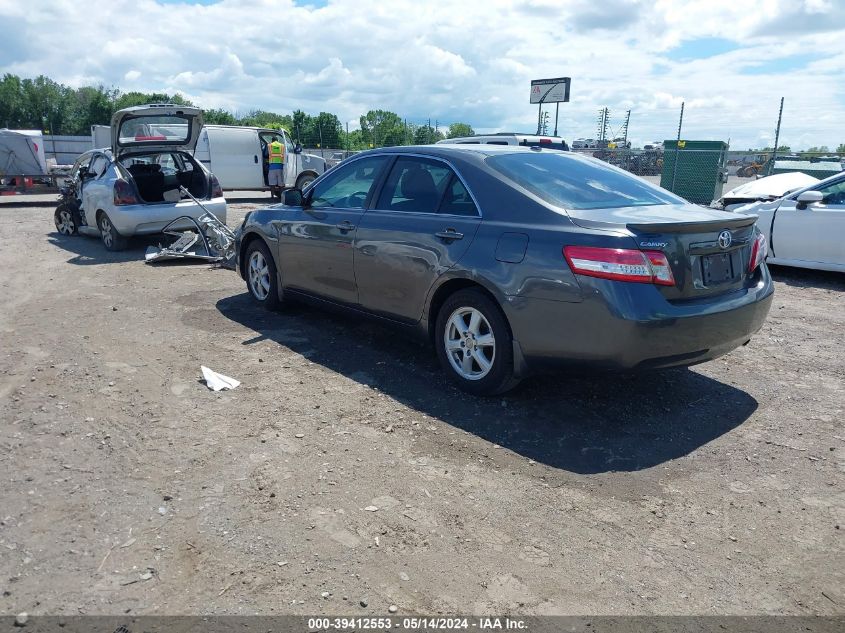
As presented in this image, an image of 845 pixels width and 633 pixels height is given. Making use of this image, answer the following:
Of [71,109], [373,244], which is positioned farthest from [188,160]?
[71,109]

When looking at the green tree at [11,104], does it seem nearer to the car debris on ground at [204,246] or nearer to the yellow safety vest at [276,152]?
the yellow safety vest at [276,152]

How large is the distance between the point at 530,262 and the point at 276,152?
16.5m

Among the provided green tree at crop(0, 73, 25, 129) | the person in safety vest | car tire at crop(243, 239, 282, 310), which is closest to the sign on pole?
the person in safety vest

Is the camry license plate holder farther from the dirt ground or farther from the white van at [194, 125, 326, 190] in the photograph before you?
the white van at [194, 125, 326, 190]

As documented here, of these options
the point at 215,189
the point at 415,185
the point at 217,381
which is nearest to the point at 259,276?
the point at 217,381

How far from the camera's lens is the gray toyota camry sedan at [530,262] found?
146 inches

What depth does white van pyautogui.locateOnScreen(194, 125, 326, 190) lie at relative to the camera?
1933 cm

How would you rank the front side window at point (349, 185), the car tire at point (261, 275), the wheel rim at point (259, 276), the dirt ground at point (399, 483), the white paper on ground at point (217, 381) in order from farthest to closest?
the wheel rim at point (259, 276) → the car tire at point (261, 275) → the front side window at point (349, 185) → the white paper on ground at point (217, 381) → the dirt ground at point (399, 483)

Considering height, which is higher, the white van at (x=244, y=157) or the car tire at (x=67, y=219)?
the white van at (x=244, y=157)

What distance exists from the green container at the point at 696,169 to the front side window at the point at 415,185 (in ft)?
57.0

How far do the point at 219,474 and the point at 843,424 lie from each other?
12.5ft

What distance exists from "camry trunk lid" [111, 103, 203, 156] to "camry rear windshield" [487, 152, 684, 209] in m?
6.78

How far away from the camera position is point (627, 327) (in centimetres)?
363

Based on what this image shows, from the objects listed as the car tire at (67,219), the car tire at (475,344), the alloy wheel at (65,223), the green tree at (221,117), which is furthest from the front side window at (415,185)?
the green tree at (221,117)
